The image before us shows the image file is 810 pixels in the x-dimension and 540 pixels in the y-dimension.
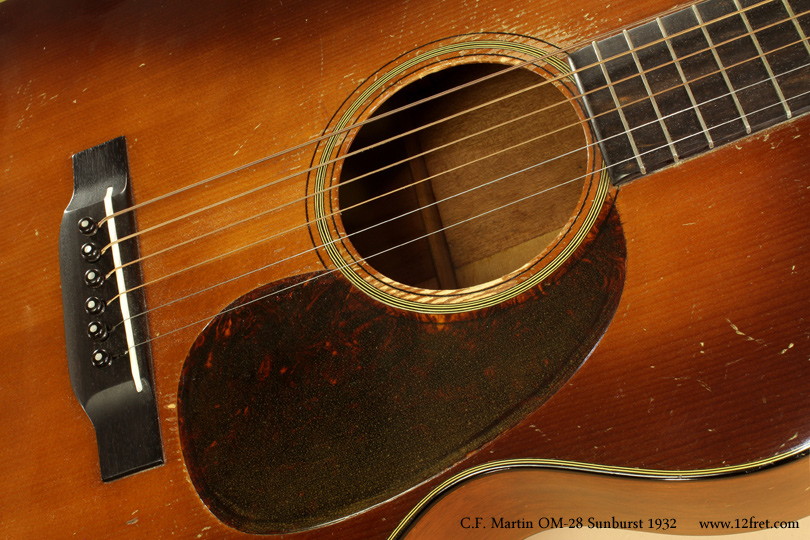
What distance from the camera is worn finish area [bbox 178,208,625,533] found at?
0.84 meters

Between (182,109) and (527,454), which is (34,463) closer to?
(182,109)

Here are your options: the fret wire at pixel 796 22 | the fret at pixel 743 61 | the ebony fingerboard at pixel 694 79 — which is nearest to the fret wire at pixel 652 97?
the ebony fingerboard at pixel 694 79

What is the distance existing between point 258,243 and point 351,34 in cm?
42

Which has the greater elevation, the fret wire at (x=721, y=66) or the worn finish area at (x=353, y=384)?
the fret wire at (x=721, y=66)

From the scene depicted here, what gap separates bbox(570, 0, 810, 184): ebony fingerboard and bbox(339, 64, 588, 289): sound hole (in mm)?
263

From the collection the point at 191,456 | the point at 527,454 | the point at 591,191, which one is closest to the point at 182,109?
the point at 191,456

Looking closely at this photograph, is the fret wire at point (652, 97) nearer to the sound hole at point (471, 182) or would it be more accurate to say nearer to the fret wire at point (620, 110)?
the fret wire at point (620, 110)

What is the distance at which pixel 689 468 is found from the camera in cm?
79

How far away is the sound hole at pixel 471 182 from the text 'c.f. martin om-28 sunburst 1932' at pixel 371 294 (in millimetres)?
123

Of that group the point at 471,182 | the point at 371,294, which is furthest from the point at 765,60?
the point at 371,294

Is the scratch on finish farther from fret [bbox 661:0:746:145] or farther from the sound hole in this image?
the sound hole

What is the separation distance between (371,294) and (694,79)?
23.9 inches

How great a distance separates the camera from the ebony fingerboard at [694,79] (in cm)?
79

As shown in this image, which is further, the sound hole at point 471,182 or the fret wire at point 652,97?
the sound hole at point 471,182
